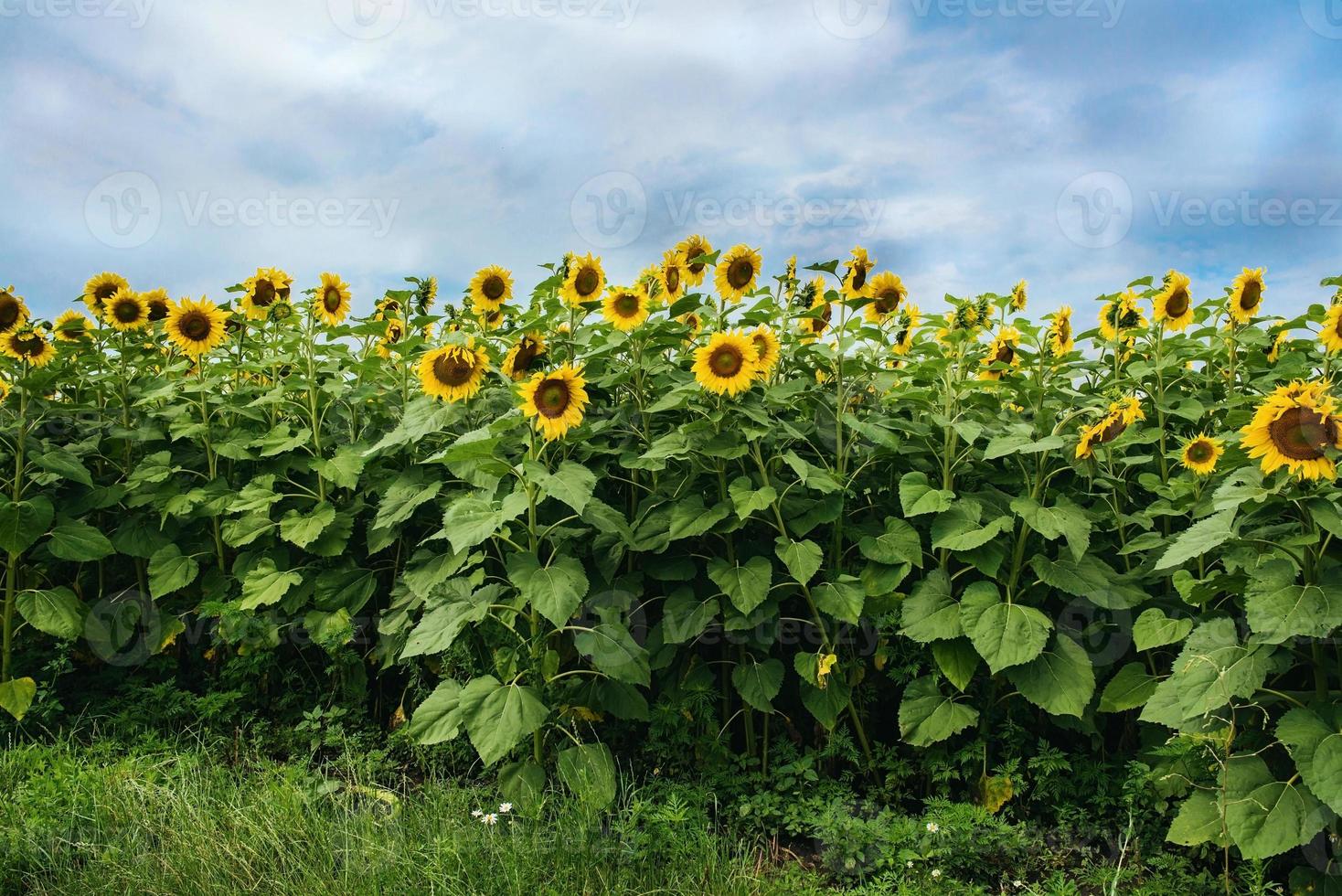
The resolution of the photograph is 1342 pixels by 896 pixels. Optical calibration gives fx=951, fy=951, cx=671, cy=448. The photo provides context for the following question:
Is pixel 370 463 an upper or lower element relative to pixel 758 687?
upper

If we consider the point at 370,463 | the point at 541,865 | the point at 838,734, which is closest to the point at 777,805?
the point at 838,734

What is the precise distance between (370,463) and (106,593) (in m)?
2.03

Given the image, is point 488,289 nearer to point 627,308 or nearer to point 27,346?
point 627,308

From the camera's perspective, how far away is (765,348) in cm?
381

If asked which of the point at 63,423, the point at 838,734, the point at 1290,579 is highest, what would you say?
the point at 63,423

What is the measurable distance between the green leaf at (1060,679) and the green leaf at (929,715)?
25 centimetres

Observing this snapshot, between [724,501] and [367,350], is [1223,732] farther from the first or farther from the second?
[367,350]

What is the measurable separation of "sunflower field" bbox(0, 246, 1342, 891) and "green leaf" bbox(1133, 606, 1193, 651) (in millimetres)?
24

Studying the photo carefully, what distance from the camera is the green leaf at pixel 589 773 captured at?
3.46 metres

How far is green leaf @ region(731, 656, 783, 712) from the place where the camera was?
380 centimetres

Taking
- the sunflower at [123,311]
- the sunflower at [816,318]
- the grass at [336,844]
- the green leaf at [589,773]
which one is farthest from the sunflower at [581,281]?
the sunflower at [123,311]

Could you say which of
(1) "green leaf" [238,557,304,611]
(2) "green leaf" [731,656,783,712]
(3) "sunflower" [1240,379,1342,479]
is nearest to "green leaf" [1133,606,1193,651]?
(3) "sunflower" [1240,379,1342,479]

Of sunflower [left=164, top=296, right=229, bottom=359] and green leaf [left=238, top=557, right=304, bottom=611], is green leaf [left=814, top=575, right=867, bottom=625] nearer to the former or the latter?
green leaf [left=238, top=557, right=304, bottom=611]

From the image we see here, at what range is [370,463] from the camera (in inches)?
183
